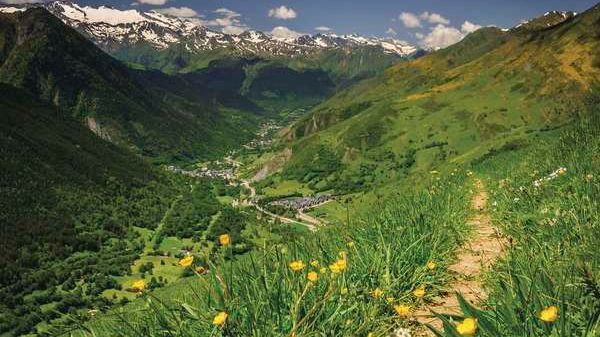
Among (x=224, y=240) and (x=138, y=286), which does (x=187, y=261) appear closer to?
(x=224, y=240)

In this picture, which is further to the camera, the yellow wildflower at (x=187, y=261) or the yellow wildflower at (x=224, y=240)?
the yellow wildflower at (x=224, y=240)

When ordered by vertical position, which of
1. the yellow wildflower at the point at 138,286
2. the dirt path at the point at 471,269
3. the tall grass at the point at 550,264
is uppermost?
the tall grass at the point at 550,264

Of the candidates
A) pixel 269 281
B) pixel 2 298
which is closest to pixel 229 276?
pixel 269 281

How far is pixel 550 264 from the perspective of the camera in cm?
518

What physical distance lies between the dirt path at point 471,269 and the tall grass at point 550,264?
377 millimetres

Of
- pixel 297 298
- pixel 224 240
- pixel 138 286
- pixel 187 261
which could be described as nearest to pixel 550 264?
pixel 297 298

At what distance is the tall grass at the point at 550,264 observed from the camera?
379cm

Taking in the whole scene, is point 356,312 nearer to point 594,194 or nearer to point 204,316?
point 204,316

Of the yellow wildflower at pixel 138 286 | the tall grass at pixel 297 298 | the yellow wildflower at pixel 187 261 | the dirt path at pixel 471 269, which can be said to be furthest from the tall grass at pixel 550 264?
the yellow wildflower at pixel 138 286

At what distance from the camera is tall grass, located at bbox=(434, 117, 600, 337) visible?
3787mm

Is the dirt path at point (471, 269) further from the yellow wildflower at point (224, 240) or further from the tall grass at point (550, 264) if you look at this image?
the yellow wildflower at point (224, 240)

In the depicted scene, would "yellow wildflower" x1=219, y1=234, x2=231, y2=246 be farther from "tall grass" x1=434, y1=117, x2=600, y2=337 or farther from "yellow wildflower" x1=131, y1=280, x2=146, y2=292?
"tall grass" x1=434, y1=117, x2=600, y2=337

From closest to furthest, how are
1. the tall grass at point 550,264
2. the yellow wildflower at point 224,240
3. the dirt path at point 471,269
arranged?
the tall grass at point 550,264, the yellow wildflower at point 224,240, the dirt path at point 471,269

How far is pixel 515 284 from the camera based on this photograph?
4203 millimetres
